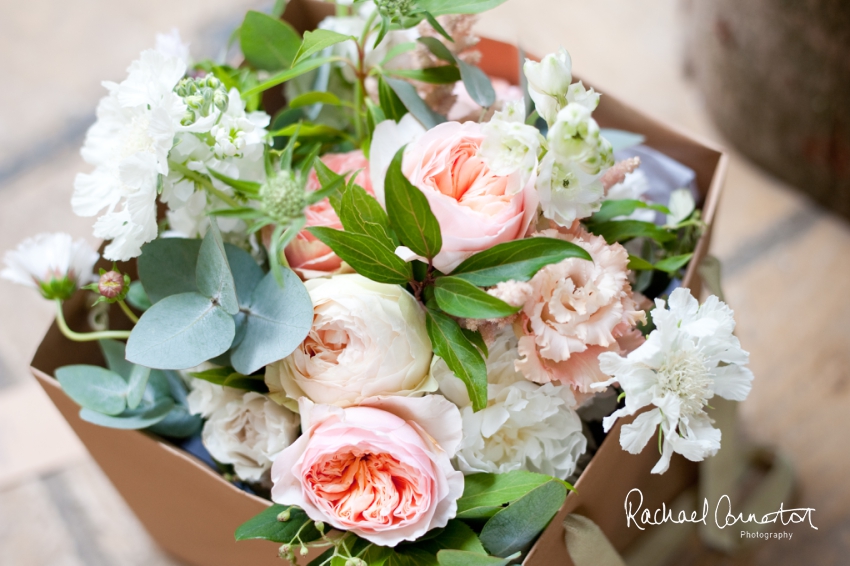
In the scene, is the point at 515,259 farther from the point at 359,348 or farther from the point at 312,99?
the point at 312,99

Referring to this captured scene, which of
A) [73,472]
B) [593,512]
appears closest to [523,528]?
[593,512]

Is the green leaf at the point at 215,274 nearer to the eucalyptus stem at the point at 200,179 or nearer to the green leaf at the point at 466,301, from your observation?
the eucalyptus stem at the point at 200,179

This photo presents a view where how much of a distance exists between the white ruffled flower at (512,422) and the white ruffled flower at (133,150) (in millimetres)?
194

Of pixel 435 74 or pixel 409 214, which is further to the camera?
pixel 435 74

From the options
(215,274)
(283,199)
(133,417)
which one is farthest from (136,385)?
(283,199)

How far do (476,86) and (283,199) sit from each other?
20 centimetres

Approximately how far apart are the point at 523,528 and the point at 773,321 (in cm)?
63

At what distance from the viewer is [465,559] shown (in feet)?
1.32

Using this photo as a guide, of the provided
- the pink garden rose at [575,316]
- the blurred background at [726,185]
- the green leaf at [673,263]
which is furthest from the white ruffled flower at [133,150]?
the blurred background at [726,185]

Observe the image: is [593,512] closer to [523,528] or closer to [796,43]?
[523,528]

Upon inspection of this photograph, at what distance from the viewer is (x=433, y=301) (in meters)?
0.43
